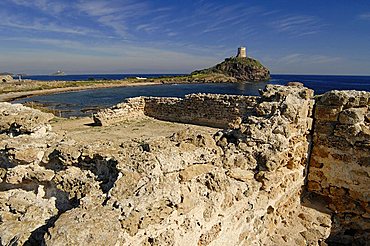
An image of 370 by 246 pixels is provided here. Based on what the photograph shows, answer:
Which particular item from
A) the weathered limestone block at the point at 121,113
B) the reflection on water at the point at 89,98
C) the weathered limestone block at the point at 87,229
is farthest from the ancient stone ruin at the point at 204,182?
the reflection on water at the point at 89,98

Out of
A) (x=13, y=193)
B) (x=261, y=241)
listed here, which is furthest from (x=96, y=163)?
(x=261, y=241)

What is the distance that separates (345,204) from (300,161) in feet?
3.88

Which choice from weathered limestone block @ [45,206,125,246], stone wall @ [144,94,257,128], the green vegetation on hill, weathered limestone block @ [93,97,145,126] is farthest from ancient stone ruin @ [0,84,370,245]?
the green vegetation on hill

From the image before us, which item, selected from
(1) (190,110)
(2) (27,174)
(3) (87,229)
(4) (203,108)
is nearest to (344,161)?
(3) (87,229)

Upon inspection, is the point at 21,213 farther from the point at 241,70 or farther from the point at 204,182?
the point at 241,70

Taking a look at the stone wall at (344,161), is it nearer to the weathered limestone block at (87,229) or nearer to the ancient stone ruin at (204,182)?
the ancient stone ruin at (204,182)

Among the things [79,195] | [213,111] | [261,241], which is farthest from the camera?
[213,111]

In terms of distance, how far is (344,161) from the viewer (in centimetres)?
584

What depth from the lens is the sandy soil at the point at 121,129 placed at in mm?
11653

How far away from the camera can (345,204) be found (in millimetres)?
5879

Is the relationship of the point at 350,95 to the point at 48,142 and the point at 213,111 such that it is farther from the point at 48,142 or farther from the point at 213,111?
the point at 213,111

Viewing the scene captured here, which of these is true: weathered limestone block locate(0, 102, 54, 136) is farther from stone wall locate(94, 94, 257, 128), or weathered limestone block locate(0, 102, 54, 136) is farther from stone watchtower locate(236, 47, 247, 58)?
stone watchtower locate(236, 47, 247, 58)

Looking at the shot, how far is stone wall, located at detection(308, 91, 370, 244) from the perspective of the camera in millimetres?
5668

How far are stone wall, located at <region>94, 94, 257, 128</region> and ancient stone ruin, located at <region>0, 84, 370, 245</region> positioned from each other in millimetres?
5870
